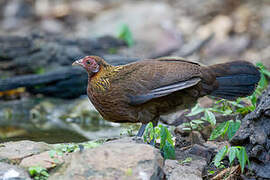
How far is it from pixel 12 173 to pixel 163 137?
1.32 m

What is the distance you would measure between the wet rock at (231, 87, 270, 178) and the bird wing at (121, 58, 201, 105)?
69 centimetres

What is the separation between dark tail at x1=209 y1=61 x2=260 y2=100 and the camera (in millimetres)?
4531

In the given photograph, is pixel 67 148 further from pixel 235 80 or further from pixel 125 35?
pixel 125 35

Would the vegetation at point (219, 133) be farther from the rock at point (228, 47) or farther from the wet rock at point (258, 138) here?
the rock at point (228, 47)

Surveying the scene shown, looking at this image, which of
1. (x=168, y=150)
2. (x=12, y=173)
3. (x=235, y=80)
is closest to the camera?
(x=12, y=173)

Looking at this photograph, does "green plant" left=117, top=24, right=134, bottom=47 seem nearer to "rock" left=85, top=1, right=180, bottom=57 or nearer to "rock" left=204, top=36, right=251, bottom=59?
"rock" left=85, top=1, right=180, bottom=57

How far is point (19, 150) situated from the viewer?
3.86 meters

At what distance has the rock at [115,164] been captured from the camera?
10.4ft

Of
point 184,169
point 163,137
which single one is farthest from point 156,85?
point 184,169

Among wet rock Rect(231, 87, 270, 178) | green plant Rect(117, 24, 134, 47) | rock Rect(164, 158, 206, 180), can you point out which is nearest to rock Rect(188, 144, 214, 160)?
rock Rect(164, 158, 206, 180)

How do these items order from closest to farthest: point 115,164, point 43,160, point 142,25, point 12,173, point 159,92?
1. point 115,164
2. point 12,173
3. point 43,160
4. point 159,92
5. point 142,25

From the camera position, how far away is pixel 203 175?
13.2 feet

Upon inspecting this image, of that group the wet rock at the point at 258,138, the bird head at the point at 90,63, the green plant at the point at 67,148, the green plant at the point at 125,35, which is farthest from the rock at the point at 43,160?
the green plant at the point at 125,35

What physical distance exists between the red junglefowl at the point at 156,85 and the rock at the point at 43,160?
904 millimetres
